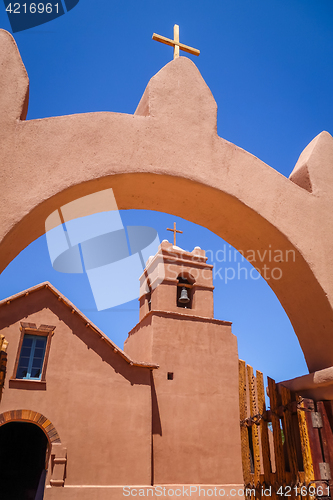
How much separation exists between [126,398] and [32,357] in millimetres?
2852

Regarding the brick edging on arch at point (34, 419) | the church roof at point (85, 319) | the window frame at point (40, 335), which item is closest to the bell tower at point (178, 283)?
the church roof at point (85, 319)

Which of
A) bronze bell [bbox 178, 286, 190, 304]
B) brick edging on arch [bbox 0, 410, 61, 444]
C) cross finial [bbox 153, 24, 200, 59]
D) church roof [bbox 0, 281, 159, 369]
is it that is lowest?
brick edging on arch [bbox 0, 410, 61, 444]

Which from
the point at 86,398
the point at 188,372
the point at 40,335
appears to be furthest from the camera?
the point at 188,372

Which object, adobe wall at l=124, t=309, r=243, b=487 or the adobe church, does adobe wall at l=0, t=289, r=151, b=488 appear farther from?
adobe wall at l=124, t=309, r=243, b=487

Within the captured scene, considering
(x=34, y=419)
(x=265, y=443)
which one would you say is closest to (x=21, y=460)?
(x=34, y=419)

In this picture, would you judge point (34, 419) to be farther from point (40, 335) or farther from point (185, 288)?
point (185, 288)

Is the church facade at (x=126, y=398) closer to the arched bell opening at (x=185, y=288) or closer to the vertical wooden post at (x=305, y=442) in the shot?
the arched bell opening at (x=185, y=288)

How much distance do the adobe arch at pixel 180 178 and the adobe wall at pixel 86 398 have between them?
9050 millimetres

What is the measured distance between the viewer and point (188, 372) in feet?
40.9

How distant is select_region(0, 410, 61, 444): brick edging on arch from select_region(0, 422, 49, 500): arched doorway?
3.91 meters

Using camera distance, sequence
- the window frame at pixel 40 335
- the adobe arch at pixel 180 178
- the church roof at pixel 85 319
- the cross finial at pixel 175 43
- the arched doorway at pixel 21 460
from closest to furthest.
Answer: the adobe arch at pixel 180 178 < the cross finial at pixel 175 43 < the window frame at pixel 40 335 < the church roof at pixel 85 319 < the arched doorway at pixel 21 460

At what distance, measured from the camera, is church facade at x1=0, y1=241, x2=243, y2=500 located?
987cm

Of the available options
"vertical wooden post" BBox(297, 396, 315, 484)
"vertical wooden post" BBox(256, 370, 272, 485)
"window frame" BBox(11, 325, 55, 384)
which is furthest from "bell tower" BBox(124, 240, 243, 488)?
"vertical wooden post" BBox(297, 396, 315, 484)

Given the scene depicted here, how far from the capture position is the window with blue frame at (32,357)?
10414 mm
